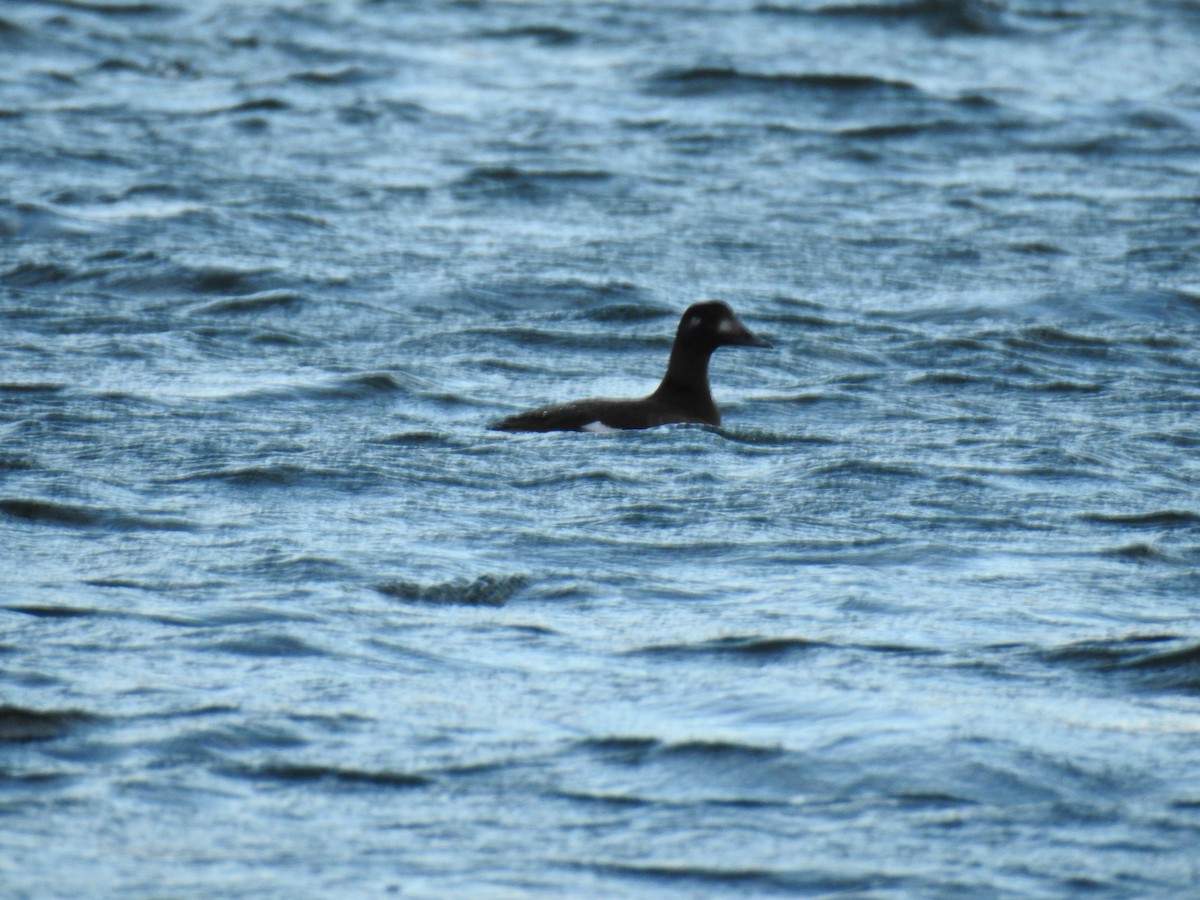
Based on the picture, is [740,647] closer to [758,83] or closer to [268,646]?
[268,646]

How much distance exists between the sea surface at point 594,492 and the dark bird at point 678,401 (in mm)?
145

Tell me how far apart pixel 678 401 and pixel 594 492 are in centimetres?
162

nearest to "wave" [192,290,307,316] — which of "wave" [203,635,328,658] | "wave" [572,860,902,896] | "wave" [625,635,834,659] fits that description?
"wave" [203,635,328,658]

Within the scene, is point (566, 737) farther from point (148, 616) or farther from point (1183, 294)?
point (1183, 294)

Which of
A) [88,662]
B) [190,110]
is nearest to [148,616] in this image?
[88,662]

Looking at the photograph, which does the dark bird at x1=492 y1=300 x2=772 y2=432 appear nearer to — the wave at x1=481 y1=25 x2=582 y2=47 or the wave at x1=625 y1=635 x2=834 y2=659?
the wave at x1=625 y1=635 x2=834 y2=659

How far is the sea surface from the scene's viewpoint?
226 inches

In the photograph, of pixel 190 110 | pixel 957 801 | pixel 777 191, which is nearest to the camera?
pixel 957 801

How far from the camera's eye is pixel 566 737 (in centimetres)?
626

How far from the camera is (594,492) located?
9.54 m

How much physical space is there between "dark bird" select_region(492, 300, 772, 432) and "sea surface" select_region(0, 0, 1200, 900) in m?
0.15

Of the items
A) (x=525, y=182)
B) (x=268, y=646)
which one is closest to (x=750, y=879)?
(x=268, y=646)

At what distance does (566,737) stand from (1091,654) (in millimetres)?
1915

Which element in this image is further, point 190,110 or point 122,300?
point 190,110
